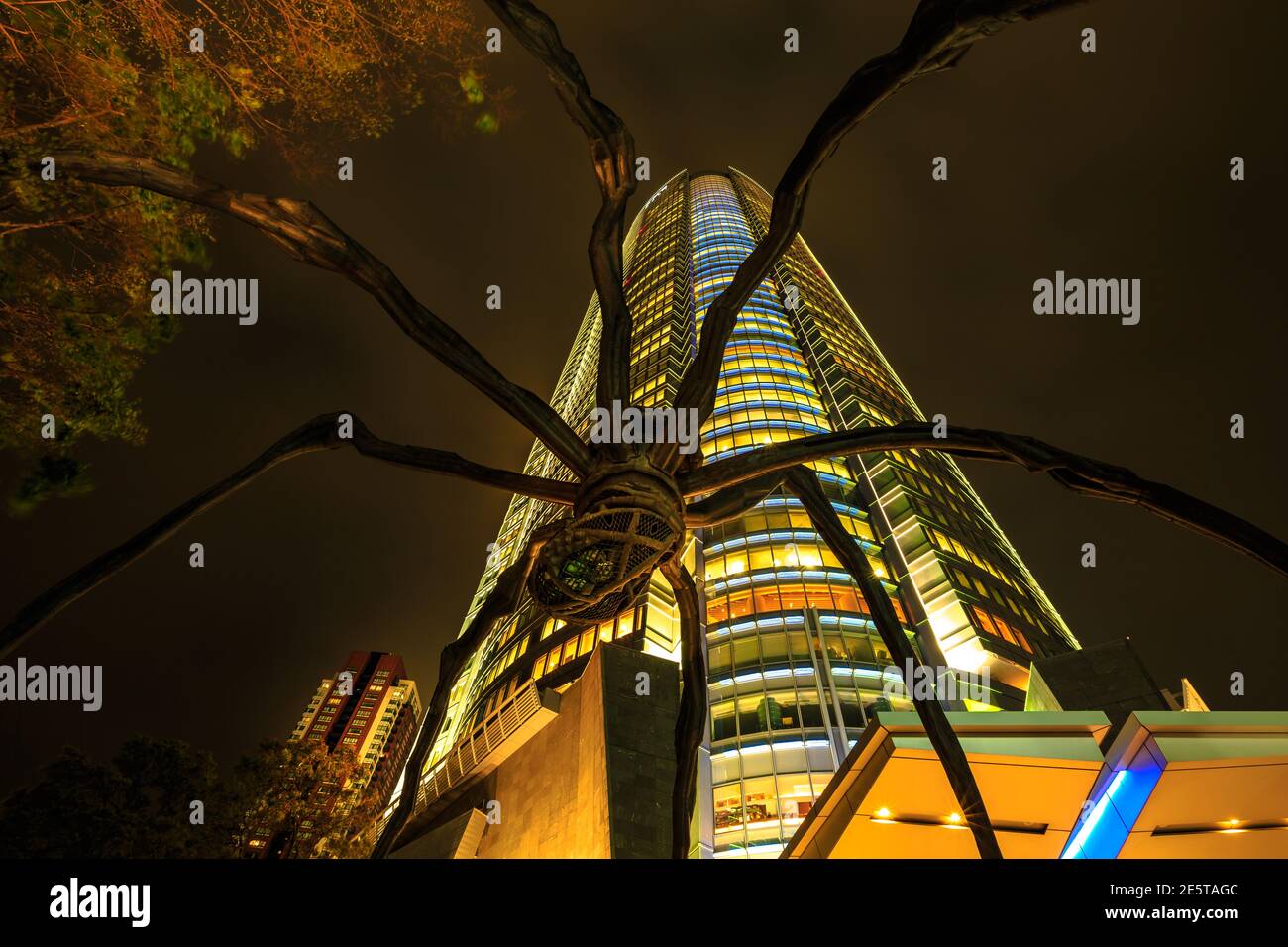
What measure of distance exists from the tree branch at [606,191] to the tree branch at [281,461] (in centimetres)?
75

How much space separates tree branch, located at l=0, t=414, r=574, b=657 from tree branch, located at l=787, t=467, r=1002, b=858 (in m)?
1.80

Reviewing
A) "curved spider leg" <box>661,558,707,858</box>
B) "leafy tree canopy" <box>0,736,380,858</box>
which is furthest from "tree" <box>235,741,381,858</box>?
"curved spider leg" <box>661,558,707,858</box>

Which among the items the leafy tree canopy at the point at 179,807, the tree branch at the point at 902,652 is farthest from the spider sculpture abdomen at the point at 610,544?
the leafy tree canopy at the point at 179,807

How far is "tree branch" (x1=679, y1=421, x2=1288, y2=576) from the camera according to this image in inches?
122

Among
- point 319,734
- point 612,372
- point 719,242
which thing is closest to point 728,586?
point 612,372

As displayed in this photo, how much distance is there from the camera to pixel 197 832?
19734 millimetres

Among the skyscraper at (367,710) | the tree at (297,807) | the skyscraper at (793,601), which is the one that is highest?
the skyscraper at (793,601)

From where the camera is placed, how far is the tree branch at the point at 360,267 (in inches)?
150

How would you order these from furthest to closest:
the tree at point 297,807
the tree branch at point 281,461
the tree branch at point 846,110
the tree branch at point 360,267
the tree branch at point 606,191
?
the tree at point 297,807 < the tree branch at point 606,191 < the tree branch at point 360,267 < the tree branch at point 846,110 < the tree branch at point 281,461

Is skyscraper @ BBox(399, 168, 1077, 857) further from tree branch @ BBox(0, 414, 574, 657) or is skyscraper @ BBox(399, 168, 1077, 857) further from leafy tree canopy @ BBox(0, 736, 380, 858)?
leafy tree canopy @ BBox(0, 736, 380, 858)

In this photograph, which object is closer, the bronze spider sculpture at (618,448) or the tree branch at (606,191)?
the bronze spider sculpture at (618,448)

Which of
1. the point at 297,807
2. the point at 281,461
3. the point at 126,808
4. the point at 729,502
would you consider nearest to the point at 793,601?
the point at 297,807

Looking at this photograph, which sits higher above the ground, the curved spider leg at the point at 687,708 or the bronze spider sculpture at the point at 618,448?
the bronze spider sculpture at the point at 618,448

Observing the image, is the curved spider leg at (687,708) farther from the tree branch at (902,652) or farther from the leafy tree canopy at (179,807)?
the leafy tree canopy at (179,807)
